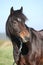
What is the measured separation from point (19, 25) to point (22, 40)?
0.44m

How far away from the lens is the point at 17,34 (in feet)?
23.9

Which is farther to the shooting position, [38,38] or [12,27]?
[38,38]

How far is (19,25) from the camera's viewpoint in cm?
732

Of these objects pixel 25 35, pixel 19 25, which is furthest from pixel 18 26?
pixel 25 35

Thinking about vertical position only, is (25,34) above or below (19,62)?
above

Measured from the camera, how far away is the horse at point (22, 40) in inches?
287

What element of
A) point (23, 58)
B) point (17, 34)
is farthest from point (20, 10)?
point (23, 58)

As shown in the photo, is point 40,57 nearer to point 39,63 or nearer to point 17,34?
point 39,63

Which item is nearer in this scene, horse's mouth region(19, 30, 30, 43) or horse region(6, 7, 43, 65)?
horse's mouth region(19, 30, 30, 43)

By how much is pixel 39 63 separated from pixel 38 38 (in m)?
0.76

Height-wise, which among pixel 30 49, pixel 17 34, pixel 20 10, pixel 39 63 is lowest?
pixel 39 63

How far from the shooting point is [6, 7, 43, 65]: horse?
23.9 feet

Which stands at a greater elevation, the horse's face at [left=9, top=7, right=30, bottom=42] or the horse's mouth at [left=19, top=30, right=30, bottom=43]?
the horse's face at [left=9, top=7, right=30, bottom=42]

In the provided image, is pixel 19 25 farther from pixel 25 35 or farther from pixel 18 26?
pixel 25 35
